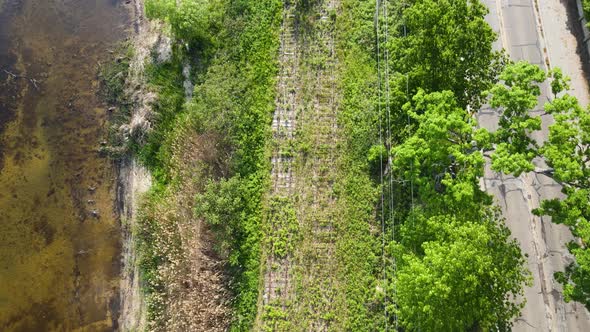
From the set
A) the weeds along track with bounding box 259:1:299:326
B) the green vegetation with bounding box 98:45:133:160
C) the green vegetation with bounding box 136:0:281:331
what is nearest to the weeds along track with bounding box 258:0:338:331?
the weeds along track with bounding box 259:1:299:326

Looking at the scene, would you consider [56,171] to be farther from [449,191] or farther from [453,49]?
[453,49]

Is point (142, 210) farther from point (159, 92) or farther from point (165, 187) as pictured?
point (159, 92)

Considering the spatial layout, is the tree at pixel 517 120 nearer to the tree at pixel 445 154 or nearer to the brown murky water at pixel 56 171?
the tree at pixel 445 154

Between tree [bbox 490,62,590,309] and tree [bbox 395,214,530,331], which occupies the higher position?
tree [bbox 490,62,590,309]

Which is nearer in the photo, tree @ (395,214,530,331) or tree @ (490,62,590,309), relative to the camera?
tree @ (490,62,590,309)

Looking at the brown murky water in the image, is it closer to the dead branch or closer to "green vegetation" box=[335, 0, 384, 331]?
the dead branch

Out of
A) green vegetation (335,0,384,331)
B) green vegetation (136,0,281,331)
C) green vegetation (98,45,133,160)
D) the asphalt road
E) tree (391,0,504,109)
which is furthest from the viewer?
green vegetation (98,45,133,160)

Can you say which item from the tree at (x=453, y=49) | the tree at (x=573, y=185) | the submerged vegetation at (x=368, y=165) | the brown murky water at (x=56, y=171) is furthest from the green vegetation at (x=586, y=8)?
the brown murky water at (x=56, y=171)
